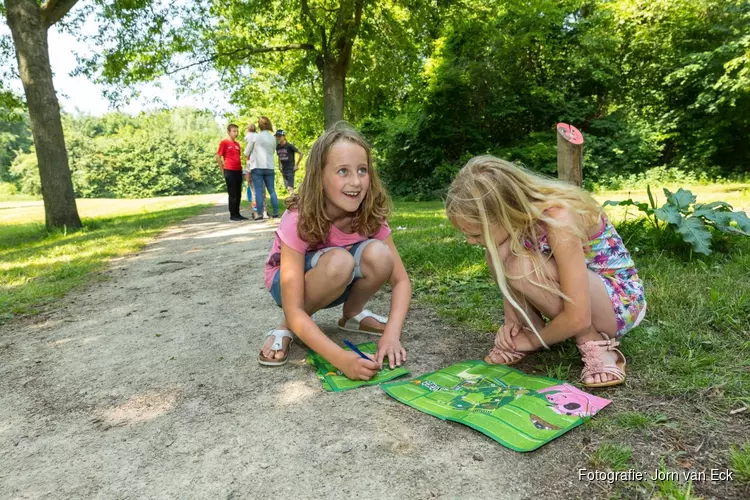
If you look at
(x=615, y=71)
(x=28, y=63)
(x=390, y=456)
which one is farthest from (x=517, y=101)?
(x=390, y=456)

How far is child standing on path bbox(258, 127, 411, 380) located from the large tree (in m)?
9.73

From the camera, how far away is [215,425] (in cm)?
186

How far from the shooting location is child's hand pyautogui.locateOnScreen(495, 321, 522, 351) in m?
2.26

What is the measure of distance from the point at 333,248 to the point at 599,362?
1.25 metres

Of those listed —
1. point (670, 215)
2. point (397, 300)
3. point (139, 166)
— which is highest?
point (139, 166)

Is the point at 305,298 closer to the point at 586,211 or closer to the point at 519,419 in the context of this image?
the point at 519,419

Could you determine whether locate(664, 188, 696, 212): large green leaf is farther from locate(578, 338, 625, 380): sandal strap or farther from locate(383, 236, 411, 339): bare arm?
locate(383, 236, 411, 339): bare arm

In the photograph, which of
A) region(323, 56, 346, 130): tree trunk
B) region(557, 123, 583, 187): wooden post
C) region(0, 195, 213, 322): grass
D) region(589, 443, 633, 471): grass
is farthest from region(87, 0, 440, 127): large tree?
region(589, 443, 633, 471): grass

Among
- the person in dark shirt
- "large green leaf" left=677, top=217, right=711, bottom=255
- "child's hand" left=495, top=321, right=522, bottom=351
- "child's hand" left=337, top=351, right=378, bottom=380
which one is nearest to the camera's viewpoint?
"child's hand" left=337, top=351, right=378, bottom=380

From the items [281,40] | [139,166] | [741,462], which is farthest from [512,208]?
[139,166]

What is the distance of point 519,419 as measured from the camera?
69.2 inches

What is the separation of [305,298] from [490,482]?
1279mm

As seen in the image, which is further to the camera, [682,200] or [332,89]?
[332,89]

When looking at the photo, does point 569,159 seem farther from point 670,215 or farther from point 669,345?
point 669,345
